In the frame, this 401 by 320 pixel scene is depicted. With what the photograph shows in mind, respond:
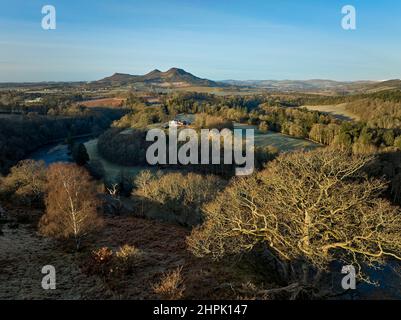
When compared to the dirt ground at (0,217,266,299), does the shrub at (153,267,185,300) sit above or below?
above

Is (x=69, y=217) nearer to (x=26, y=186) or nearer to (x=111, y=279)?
(x=111, y=279)

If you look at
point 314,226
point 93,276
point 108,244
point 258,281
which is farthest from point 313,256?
point 108,244

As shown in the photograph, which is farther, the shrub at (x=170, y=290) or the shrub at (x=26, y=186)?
the shrub at (x=26, y=186)

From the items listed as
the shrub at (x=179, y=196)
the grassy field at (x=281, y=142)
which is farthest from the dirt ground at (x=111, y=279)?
the grassy field at (x=281, y=142)

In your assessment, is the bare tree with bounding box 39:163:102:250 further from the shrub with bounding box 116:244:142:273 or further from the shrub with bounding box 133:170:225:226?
the shrub with bounding box 133:170:225:226

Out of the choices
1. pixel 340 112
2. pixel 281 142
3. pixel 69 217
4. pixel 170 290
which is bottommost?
pixel 170 290

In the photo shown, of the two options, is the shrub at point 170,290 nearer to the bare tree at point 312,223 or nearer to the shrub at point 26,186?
the bare tree at point 312,223

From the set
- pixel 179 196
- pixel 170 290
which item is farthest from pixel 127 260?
pixel 179 196

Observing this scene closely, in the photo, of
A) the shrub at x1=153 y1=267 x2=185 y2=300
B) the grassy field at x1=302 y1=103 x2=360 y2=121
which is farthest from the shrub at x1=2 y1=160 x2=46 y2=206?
the grassy field at x1=302 y1=103 x2=360 y2=121
